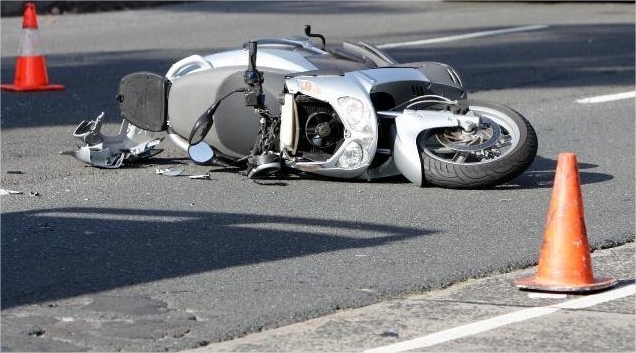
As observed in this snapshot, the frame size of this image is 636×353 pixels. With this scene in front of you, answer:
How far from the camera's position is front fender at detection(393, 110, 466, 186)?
8133mm

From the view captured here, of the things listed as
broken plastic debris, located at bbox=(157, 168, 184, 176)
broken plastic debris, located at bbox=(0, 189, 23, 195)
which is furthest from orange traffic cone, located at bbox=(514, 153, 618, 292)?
broken plastic debris, located at bbox=(0, 189, 23, 195)

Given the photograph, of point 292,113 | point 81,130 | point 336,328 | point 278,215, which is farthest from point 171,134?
point 336,328

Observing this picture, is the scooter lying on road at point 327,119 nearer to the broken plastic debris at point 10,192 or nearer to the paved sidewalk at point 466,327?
the broken plastic debris at point 10,192

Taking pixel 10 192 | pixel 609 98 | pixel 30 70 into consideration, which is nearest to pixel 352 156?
pixel 10 192

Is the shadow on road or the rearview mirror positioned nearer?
the shadow on road

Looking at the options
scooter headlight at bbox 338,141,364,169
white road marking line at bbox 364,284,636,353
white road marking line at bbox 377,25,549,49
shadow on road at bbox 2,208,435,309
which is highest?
white road marking line at bbox 377,25,549,49

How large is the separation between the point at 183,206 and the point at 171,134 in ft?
4.67

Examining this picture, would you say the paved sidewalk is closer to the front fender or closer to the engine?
the front fender

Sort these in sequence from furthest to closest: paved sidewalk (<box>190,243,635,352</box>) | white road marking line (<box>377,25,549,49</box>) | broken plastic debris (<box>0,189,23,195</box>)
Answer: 1. white road marking line (<box>377,25,549,49</box>)
2. broken plastic debris (<box>0,189,23,195</box>)
3. paved sidewalk (<box>190,243,635,352</box>)

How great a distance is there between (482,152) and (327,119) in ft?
3.34

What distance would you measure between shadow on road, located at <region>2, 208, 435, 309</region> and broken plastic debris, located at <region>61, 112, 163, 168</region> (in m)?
1.46

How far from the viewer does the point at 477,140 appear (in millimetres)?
8219

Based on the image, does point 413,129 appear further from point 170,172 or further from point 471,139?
point 170,172

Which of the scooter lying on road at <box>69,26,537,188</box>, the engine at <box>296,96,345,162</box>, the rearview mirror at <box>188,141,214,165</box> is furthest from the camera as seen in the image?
the rearview mirror at <box>188,141,214,165</box>
